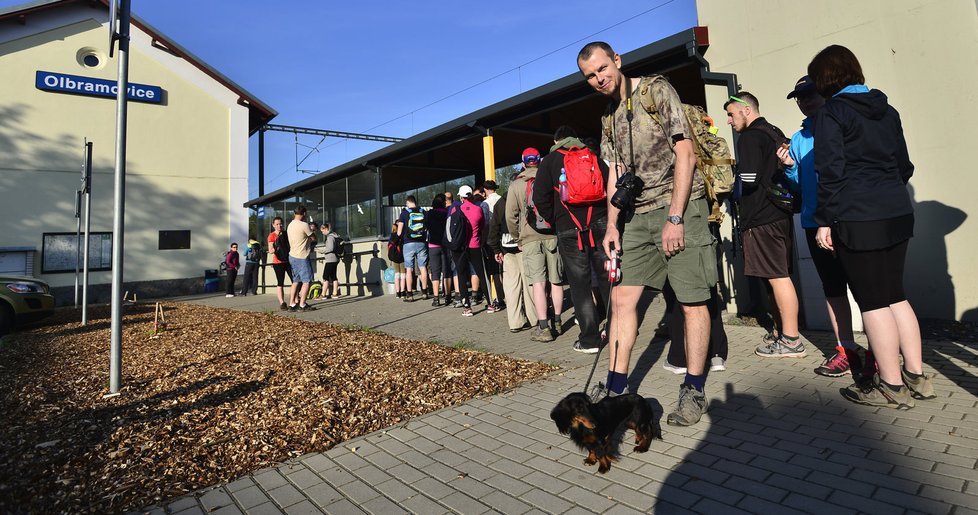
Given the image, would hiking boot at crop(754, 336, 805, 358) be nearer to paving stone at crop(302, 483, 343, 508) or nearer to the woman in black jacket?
the woman in black jacket

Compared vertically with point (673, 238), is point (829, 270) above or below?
below

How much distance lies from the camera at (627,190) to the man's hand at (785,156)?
145cm

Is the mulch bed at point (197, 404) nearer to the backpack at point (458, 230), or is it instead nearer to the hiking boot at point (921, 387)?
the backpack at point (458, 230)

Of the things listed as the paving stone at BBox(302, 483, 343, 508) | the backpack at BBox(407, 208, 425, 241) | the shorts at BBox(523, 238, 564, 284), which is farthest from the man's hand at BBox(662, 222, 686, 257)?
the backpack at BBox(407, 208, 425, 241)

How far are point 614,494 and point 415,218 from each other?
306 inches

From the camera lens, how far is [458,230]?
24.3 ft

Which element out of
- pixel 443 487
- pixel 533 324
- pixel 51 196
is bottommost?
pixel 443 487

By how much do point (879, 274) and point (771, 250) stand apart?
1.18 meters

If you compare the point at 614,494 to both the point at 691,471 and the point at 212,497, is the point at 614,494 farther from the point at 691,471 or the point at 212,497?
the point at 212,497

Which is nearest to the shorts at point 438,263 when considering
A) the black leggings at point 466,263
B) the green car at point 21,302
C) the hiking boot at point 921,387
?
the black leggings at point 466,263

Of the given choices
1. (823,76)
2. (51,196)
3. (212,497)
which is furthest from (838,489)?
(51,196)

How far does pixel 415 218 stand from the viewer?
9.44 m

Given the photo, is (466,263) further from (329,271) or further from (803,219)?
(329,271)

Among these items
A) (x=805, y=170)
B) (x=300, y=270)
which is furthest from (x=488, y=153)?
(x=805, y=170)
